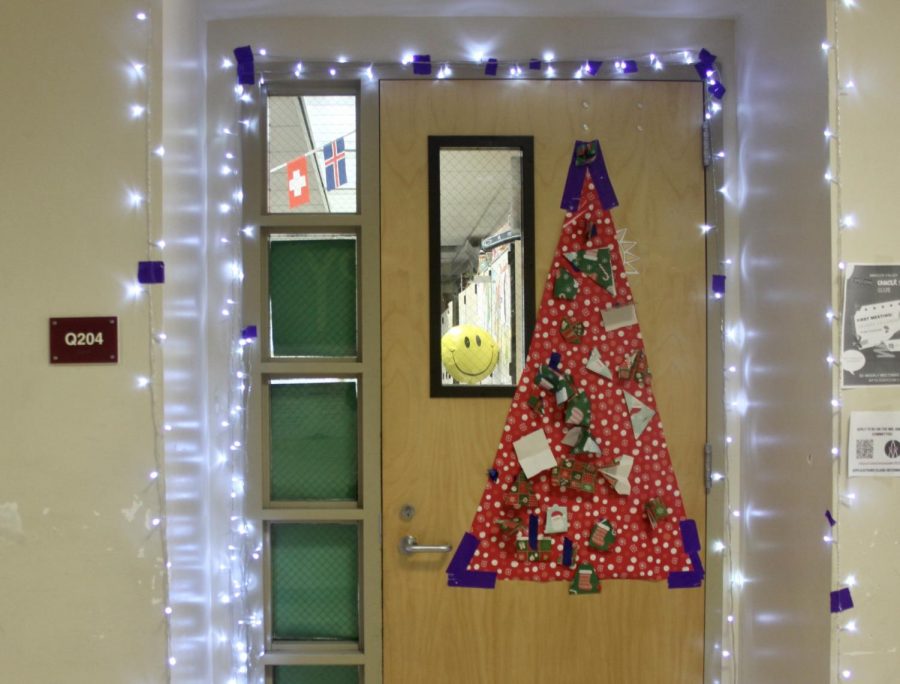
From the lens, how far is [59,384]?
1.66m

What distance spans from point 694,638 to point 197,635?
134 cm

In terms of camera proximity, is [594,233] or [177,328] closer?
[177,328]

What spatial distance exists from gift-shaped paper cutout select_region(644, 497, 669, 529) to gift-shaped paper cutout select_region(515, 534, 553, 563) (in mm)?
277

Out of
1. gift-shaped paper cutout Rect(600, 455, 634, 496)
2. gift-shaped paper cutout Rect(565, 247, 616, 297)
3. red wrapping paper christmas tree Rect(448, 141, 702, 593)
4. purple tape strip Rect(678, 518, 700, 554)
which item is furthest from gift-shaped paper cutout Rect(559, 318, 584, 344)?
purple tape strip Rect(678, 518, 700, 554)

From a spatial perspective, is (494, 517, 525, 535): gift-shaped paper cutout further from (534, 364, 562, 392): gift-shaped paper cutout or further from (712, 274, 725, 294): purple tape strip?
(712, 274, 725, 294): purple tape strip

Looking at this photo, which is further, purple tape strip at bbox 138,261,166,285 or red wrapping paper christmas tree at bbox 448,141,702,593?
red wrapping paper christmas tree at bbox 448,141,702,593

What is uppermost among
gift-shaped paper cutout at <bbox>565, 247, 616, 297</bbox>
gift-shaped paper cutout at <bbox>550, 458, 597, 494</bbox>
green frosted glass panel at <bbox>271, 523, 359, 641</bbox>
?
gift-shaped paper cutout at <bbox>565, 247, 616, 297</bbox>

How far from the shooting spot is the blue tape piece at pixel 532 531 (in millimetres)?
2018

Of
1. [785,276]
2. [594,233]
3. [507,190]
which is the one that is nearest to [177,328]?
[507,190]

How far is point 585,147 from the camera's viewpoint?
2.04 metres

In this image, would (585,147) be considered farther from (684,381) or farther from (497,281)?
(684,381)

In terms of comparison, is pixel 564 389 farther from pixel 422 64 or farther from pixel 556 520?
pixel 422 64

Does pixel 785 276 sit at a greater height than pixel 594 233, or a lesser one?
lesser

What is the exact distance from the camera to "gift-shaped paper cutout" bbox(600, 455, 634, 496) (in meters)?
2.01
